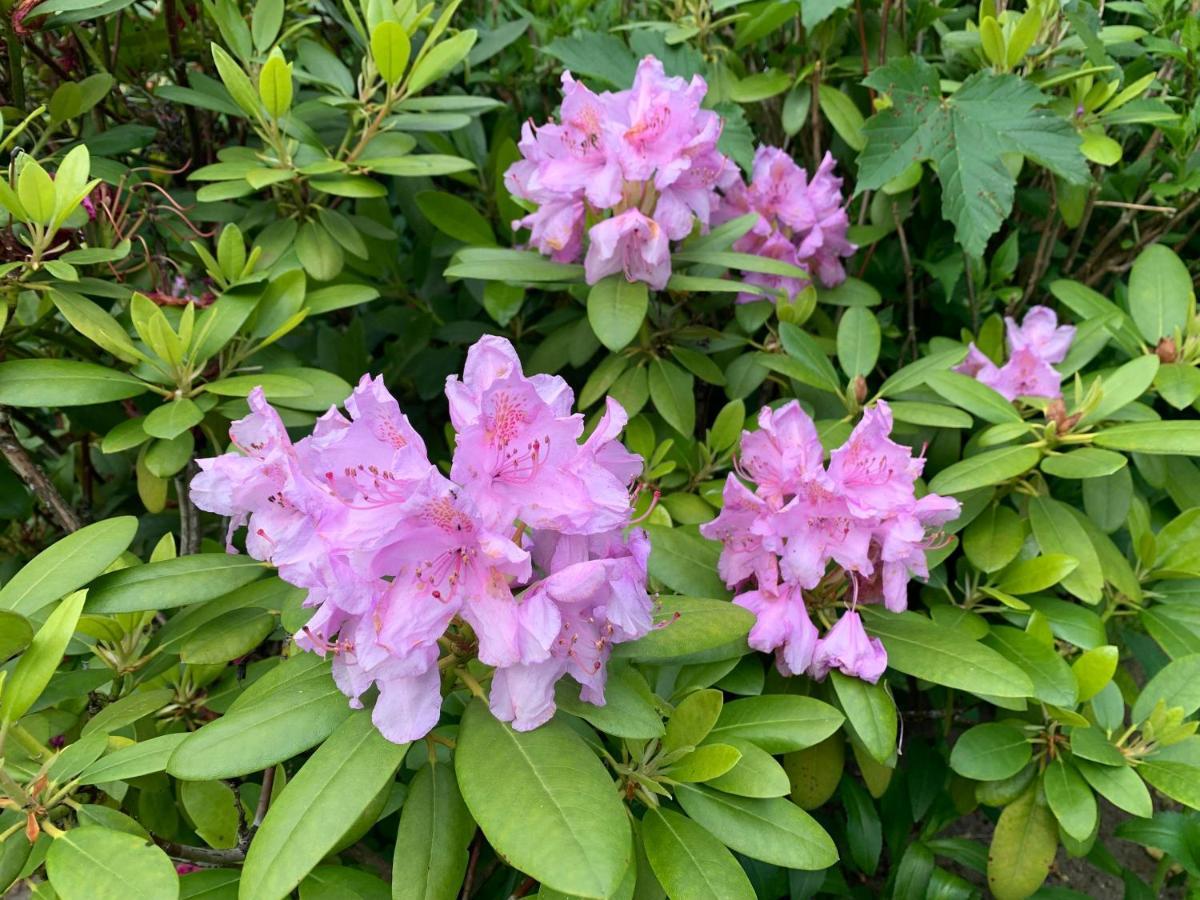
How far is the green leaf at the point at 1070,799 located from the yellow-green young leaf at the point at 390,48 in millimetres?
1367

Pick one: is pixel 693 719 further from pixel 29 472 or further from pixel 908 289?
pixel 908 289

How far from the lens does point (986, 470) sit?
3.86 ft

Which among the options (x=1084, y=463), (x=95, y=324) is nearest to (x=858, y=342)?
(x=1084, y=463)

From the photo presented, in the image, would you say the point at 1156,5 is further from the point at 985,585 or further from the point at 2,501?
the point at 2,501

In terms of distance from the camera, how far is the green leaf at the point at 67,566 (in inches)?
35.4

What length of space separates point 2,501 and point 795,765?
1.27m

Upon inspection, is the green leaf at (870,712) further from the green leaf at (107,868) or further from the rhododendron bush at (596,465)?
the green leaf at (107,868)

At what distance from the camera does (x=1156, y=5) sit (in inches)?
60.4

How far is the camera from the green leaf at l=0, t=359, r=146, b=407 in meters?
1.06

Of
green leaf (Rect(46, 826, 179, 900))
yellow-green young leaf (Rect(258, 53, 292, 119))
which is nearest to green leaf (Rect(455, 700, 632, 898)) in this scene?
green leaf (Rect(46, 826, 179, 900))

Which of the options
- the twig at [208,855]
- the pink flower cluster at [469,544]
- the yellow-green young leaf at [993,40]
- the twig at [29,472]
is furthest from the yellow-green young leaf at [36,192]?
the yellow-green young leaf at [993,40]

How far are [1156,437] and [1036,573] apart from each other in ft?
0.77

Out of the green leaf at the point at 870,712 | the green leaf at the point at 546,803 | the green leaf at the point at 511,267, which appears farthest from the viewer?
the green leaf at the point at 511,267

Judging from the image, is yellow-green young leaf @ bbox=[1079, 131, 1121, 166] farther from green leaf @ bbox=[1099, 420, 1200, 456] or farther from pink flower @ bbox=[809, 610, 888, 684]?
pink flower @ bbox=[809, 610, 888, 684]
